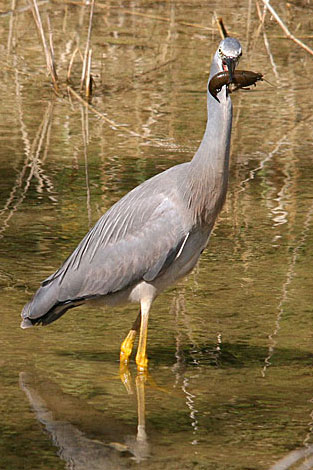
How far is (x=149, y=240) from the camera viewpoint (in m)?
5.58

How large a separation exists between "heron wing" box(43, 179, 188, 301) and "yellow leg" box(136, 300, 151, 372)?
0.50 feet

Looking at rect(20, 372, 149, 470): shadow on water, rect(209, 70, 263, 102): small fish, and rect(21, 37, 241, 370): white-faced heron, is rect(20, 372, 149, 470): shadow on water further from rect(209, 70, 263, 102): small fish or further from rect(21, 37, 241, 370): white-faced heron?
rect(209, 70, 263, 102): small fish

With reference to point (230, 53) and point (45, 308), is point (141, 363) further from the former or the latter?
point (230, 53)

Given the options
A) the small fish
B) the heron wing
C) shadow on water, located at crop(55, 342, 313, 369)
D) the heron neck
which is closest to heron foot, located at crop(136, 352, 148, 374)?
shadow on water, located at crop(55, 342, 313, 369)

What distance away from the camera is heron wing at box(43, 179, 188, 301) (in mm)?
5527

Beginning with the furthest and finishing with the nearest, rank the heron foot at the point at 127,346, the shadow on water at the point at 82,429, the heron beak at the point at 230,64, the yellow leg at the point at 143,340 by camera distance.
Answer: the heron foot at the point at 127,346 → the yellow leg at the point at 143,340 → the heron beak at the point at 230,64 → the shadow on water at the point at 82,429

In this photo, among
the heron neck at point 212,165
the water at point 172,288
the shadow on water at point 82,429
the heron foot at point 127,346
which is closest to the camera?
the shadow on water at point 82,429

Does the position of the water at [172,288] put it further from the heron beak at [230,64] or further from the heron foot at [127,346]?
the heron beak at [230,64]

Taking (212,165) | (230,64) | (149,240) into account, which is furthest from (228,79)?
(149,240)

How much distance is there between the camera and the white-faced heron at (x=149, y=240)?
18.1ft

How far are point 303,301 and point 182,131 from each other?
13.8 ft

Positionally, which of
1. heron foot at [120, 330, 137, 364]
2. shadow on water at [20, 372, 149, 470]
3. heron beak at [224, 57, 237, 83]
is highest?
heron beak at [224, 57, 237, 83]

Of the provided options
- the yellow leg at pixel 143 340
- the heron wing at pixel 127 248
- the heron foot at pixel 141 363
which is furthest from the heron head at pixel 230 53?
the heron foot at pixel 141 363

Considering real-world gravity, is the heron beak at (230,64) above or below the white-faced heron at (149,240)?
above
